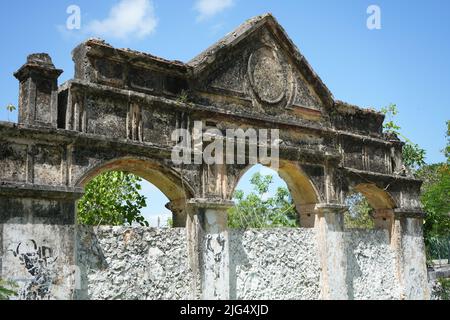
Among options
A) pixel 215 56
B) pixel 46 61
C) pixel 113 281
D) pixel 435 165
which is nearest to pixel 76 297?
pixel 113 281

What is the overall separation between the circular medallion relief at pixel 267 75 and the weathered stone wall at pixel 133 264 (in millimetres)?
2774

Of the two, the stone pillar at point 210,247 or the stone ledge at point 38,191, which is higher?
the stone ledge at point 38,191

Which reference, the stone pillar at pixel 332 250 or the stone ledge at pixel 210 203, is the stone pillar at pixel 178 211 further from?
the stone pillar at pixel 332 250

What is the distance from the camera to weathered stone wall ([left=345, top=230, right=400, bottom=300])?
9.90 meters

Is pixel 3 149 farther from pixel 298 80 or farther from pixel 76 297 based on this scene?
pixel 298 80

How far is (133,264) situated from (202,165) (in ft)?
5.76

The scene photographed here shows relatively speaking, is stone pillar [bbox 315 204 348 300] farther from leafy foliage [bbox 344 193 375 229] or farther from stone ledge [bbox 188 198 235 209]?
leafy foliage [bbox 344 193 375 229]

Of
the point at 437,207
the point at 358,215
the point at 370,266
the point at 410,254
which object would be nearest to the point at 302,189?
the point at 370,266

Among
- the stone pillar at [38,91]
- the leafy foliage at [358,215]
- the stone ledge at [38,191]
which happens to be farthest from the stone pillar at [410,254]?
the leafy foliage at [358,215]

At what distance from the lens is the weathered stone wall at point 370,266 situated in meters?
9.90

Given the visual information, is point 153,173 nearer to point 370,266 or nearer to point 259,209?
point 370,266

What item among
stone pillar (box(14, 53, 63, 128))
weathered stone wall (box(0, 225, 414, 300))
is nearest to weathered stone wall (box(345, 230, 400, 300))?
weathered stone wall (box(0, 225, 414, 300))

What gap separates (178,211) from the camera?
27.1ft

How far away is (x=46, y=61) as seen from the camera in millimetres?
6910
